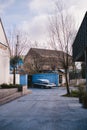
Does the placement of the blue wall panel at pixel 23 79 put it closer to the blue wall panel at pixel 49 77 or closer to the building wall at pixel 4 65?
the blue wall panel at pixel 49 77

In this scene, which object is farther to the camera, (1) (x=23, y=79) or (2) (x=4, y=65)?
(1) (x=23, y=79)

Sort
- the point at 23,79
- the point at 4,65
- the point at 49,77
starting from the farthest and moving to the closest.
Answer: the point at 49,77, the point at 23,79, the point at 4,65

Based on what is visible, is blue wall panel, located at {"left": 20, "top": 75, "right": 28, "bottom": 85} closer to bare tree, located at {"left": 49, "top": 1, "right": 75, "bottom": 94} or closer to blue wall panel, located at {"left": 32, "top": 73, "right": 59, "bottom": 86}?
blue wall panel, located at {"left": 32, "top": 73, "right": 59, "bottom": 86}

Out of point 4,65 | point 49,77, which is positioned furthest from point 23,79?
point 4,65

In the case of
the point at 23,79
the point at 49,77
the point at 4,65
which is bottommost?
the point at 23,79

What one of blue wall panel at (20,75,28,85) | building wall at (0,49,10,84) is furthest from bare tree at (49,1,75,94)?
blue wall panel at (20,75,28,85)

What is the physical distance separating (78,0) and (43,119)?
6040 mm

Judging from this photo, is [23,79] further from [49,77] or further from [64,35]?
[64,35]

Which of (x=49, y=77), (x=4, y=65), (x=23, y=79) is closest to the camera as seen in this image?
(x=4, y=65)

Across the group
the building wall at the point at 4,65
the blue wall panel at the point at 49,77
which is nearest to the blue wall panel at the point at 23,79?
the blue wall panel at the point at 49,77

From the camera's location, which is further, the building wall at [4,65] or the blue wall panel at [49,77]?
the blue wall panel at [49,77]

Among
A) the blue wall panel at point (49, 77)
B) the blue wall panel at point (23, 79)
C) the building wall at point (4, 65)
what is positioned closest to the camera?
Answer: the building wall at point (4, 65)

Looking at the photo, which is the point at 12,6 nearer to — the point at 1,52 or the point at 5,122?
the point at 5,122

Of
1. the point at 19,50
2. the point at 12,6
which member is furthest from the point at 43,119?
the point at 19,50
